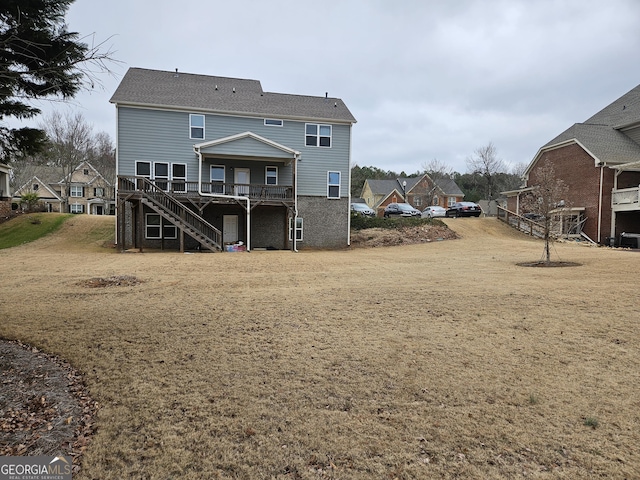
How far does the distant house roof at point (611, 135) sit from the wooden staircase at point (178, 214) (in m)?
24.6

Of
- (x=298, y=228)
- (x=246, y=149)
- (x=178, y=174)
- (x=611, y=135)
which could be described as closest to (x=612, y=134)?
(x=611, y=135)

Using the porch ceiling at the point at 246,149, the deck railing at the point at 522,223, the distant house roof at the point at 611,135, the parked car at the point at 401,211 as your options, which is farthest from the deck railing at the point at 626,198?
the porch ceiling at the point at 246,149

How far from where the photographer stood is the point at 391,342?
5250 mm

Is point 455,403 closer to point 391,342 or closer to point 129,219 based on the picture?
point 391,342

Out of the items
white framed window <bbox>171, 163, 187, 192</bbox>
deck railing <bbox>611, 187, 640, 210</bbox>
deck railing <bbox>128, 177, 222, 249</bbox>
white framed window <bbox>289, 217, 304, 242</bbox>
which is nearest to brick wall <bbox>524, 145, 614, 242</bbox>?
deck railing <bbox>611, 187, 640, 210</bbox>

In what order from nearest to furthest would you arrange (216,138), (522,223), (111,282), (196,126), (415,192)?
(111,282) → (196,126) → (216,138) → (522,223) → (415,192)

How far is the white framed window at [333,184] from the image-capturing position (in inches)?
952

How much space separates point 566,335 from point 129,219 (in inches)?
837

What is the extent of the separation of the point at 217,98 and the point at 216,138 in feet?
9.90

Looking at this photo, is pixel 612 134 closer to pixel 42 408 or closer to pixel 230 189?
pixel 230 189

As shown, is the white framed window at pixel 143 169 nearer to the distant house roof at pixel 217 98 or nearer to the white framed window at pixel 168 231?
the white framed window at pixel 168 231

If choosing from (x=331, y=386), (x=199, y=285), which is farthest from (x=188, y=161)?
(x=331, y=386)

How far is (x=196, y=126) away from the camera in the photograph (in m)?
22.2

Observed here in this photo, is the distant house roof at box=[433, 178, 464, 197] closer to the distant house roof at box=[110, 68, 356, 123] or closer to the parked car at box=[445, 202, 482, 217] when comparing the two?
the parked car at box=[445, 202, 482, 217]
